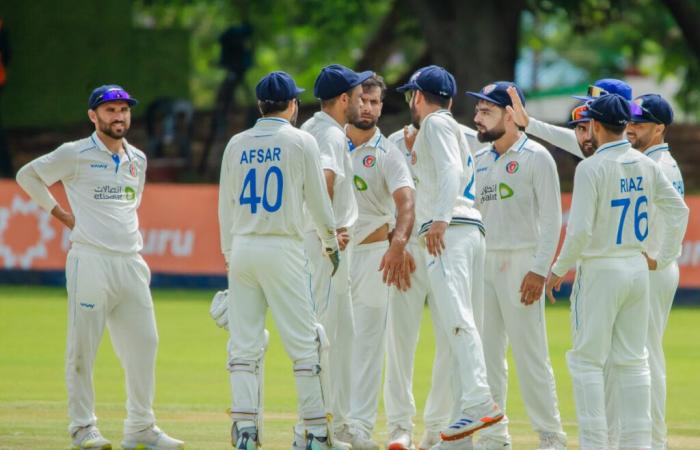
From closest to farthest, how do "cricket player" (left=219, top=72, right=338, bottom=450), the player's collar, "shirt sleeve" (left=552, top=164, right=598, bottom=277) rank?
"shirt sleeve" (left=552, top=164, right=598, bottom=277)
"cricket player" (left=219, top=72, right=338, bottom=450)
the player's collar

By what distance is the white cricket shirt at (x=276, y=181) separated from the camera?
9133 mm

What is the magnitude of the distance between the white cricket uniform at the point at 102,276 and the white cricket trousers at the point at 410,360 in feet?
5.67

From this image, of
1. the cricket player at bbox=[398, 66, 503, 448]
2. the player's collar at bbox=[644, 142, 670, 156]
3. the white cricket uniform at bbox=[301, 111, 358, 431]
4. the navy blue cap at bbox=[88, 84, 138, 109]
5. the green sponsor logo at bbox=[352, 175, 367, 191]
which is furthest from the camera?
the green sponsor logo at bbox=[352, 175, 367, 191]

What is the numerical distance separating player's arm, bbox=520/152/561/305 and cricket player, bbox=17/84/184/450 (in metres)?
2.64

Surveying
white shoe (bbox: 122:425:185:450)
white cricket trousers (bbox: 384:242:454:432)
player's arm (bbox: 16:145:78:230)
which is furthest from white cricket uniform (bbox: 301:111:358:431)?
player's arm (bbox: 16:145:78:230)

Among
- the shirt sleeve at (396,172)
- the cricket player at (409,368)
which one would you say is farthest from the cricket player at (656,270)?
the shirt sleeve at (396,172)

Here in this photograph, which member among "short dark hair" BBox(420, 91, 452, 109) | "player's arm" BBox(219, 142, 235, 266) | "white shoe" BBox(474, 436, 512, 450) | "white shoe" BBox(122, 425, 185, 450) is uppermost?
"short dark hair" BBox(420, 91, 452, 109)

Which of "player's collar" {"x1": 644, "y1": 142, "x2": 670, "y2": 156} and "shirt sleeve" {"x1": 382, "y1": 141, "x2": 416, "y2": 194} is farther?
"shirt sleeve" {"x1": 382, "y1": 141, "x2": 416, "y2": 194}

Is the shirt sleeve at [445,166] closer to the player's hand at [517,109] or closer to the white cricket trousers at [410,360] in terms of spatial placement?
the player's hand at [517,109]

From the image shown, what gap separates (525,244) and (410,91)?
135 centimetres

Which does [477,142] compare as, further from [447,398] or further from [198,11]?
[198,11]

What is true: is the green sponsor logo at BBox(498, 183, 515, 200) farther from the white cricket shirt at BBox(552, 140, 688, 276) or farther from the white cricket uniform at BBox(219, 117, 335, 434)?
the white cricket uniform at BBox(219, 117, 335, 434)

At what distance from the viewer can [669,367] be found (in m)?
15.4

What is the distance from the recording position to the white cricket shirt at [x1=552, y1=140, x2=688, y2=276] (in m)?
8.81
